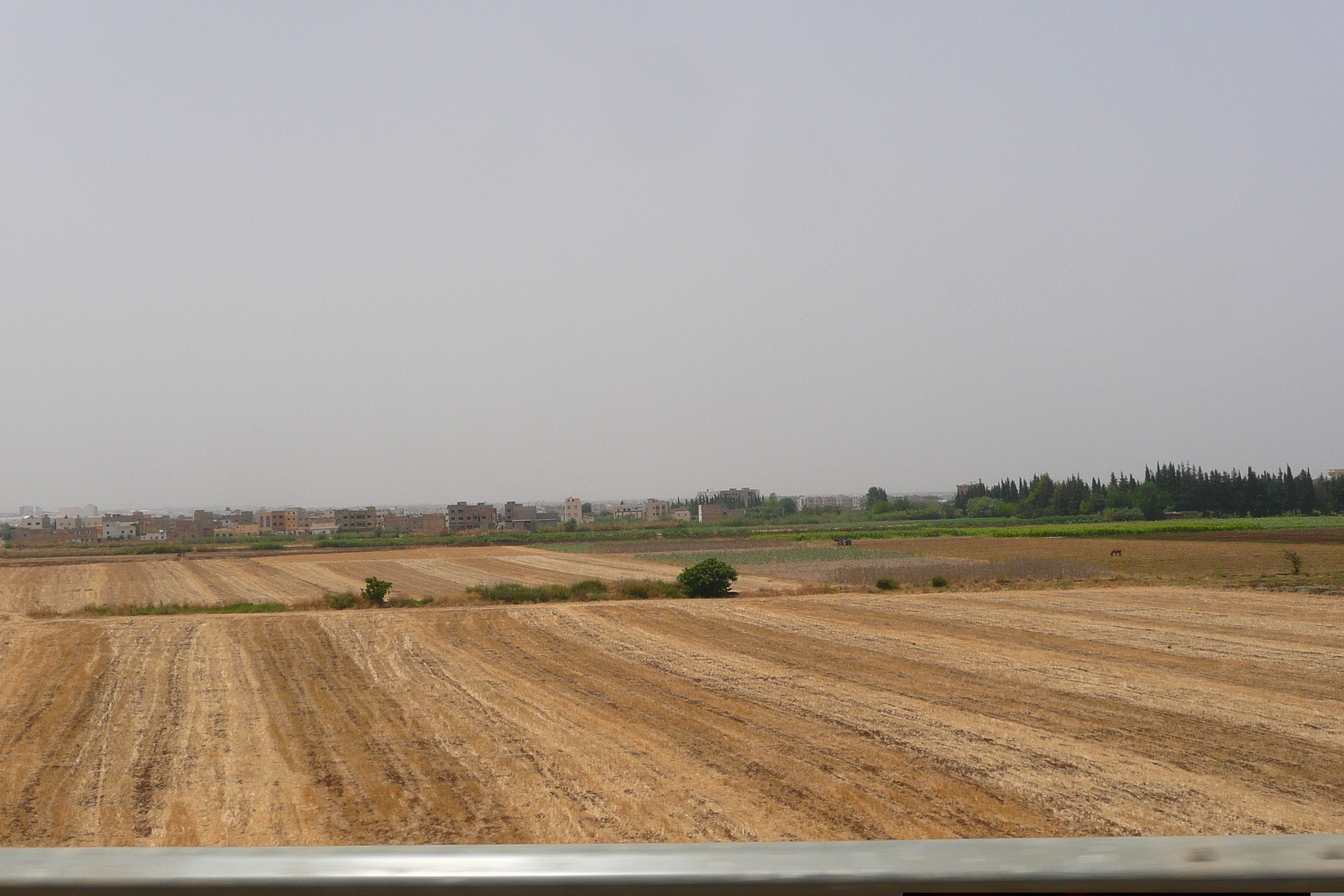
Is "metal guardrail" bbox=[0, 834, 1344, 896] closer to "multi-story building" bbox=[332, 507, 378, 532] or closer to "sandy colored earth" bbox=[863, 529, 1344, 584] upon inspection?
"sandy colored earth" bbox=[863, 529, 1344, 584]

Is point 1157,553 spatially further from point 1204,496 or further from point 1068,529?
point 1204,496

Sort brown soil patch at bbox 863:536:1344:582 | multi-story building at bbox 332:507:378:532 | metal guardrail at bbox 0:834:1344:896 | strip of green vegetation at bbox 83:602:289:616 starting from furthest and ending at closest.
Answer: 1. multi-story building at bbox 332:507:378:532
2. brown soil patch at bbox 863:536:1344:582
3. strip of green vegetation at bbox 83:602:289:616
4. metal guardrail at bbox 0:834:1344:896

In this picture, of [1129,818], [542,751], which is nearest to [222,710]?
[542,751]

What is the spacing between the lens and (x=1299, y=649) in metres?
21.2

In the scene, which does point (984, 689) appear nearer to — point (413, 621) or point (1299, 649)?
point (1299, 649)

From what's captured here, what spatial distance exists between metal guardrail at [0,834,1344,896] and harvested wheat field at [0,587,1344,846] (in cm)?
837

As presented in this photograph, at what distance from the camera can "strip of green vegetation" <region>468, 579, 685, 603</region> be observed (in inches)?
1528

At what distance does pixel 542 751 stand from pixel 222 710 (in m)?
7.03

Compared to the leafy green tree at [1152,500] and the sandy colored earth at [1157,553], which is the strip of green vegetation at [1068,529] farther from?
the leafy green tree at [1152,500]

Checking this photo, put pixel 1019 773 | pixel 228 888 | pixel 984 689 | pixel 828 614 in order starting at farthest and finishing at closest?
pixel 828 614
pixel 984 689
pixel 1019 773
pixel 228 888

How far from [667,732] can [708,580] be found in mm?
24287

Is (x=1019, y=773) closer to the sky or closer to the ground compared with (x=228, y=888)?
closer to the ground

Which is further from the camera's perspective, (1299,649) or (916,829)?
(1299,649)

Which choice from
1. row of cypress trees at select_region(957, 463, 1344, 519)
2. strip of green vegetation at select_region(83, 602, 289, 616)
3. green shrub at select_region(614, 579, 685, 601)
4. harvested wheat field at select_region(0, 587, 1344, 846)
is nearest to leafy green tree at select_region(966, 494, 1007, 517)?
row of cypress trees at select_region(957, 463, 1344, 519)
